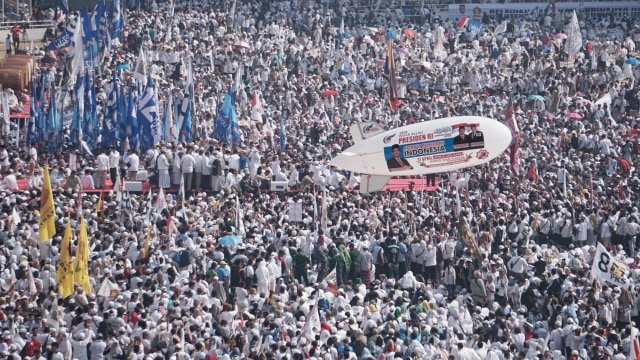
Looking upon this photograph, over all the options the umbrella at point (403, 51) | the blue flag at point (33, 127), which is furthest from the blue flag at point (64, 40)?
the umbrella at point (403, 51)

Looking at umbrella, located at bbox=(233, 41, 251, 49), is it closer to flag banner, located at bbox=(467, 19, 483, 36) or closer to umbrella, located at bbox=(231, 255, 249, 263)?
flag banner, located at bbox=(467, 19, 483, 36)

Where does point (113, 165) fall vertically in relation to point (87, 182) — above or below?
above

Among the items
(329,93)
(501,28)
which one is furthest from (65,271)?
(501,28)

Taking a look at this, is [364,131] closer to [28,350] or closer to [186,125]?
[186,125]

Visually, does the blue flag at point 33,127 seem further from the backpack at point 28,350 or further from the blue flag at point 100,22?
the backpack at point 28,350

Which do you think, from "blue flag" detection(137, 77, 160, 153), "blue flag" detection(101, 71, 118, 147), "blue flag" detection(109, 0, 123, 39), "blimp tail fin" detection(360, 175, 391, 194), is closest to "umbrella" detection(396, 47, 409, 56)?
"blue flag" detection(109, 0, 123, 39)
